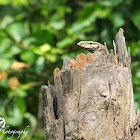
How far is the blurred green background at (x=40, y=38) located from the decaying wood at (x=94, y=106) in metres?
2.29

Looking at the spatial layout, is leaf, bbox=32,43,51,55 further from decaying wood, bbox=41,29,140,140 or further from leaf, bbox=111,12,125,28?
decaying wood, bbox=41,29,140,140

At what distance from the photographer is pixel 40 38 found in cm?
504

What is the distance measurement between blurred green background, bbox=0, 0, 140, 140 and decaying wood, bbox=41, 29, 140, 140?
229cm

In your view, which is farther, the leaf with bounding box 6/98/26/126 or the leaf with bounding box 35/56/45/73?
the leaf with bounding box 6/98/26/126

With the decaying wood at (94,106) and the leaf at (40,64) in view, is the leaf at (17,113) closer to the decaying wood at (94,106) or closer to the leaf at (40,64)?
the leaf at (40,64)

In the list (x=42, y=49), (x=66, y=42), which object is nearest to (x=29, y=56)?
(x=42, y=49)

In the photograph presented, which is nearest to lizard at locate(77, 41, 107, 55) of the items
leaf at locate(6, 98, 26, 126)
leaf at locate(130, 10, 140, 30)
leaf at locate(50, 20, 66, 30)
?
leaf at locate(50, 20, 66, 30)

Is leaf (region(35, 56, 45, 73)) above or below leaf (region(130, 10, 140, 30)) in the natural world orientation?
below

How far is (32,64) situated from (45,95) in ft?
9.83

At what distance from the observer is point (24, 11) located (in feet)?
18.5

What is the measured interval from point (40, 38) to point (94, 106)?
9.93ft

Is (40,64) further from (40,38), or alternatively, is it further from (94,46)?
(94,46)

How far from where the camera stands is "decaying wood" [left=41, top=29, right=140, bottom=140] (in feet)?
7.05

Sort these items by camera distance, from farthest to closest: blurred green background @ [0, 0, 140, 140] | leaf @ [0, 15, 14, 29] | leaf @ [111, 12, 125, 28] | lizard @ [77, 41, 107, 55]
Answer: leaf @ [0, 15, 14, 29] → leaf @ [111, 12, 125, 28] → blurred green background @ [0, 0, 140, 140] → lizard @ [77, 41, 107, 55]
